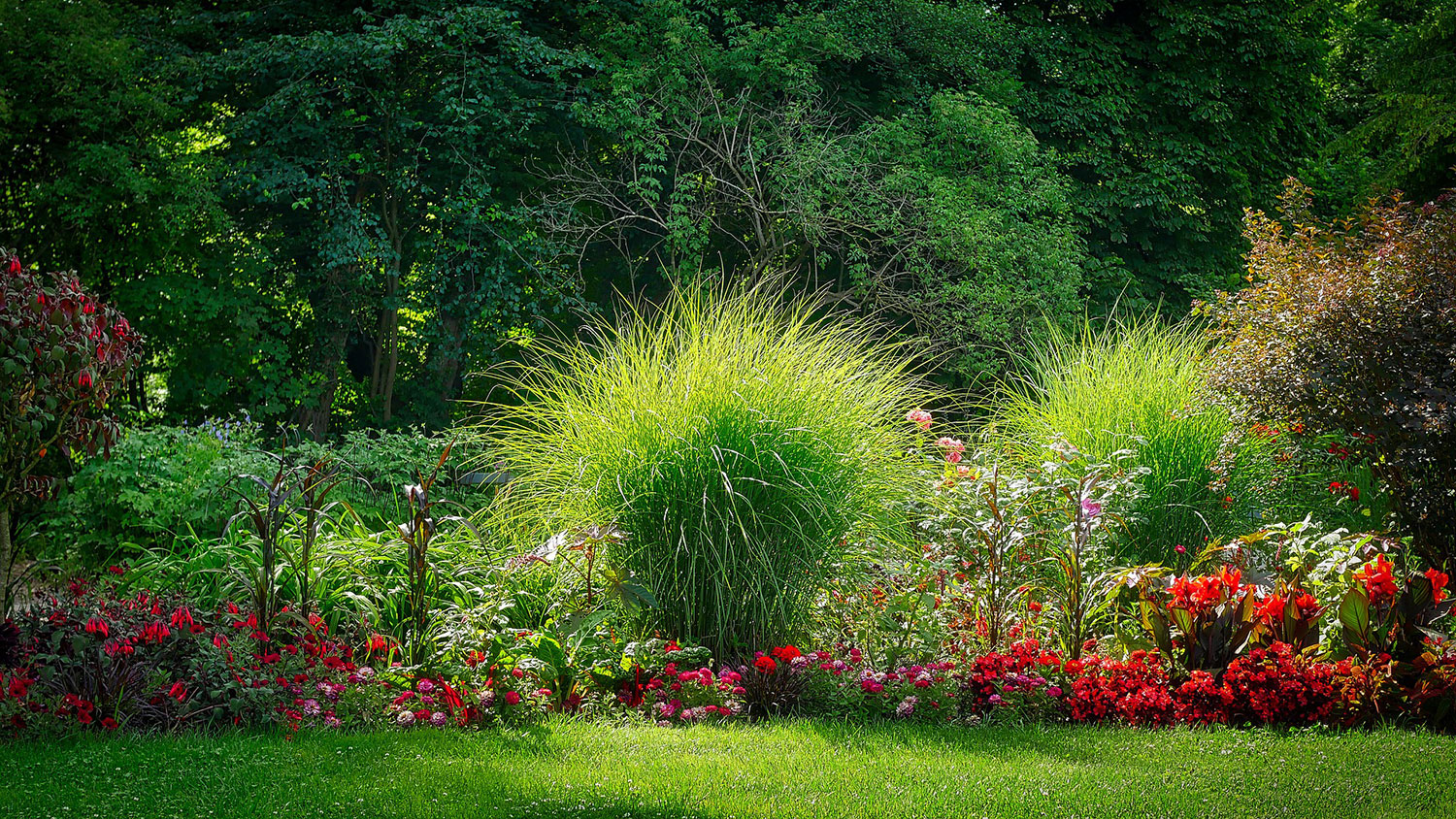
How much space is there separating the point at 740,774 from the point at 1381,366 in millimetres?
3552

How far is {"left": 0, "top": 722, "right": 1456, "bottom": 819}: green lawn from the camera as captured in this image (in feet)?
10.0

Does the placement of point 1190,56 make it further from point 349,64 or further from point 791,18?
point 349,64

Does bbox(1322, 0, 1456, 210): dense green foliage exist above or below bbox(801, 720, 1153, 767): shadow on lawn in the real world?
above

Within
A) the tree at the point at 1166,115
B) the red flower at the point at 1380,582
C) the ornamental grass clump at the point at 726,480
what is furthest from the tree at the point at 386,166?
the red flower at the point at 1380,582

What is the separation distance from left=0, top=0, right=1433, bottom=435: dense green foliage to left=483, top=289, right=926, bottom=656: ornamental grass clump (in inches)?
159

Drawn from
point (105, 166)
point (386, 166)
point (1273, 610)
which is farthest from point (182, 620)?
point (386, 166)

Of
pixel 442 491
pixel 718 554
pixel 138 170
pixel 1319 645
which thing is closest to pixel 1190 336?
pixel 1319 645

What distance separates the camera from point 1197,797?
3191 mm

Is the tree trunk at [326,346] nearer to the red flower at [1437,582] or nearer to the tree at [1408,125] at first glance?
the red flower at [1437,582]

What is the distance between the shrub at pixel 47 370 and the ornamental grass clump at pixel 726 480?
1762 mm

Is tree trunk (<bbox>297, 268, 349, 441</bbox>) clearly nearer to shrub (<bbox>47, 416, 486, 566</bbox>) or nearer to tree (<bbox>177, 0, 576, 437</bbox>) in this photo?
tree (<bbox>177, 0, 576, 437</bbox>)

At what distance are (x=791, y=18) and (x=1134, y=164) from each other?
505cm

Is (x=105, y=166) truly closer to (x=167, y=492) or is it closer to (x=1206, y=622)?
(x=167, y=492)

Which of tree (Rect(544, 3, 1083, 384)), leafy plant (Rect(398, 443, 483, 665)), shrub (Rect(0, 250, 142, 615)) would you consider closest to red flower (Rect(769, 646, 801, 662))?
leafy plant (Rect(398, 443, 483, 665))
